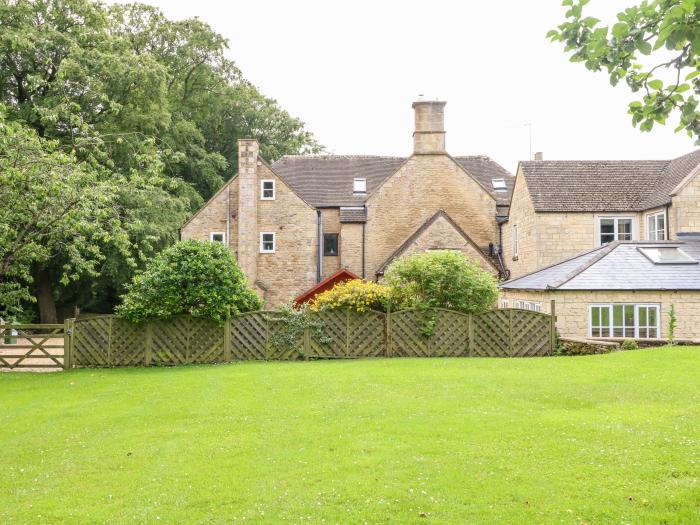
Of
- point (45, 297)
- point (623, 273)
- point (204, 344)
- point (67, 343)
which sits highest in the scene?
point (623, 273)

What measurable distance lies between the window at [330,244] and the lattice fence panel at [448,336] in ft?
53.2

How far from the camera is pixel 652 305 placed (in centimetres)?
2219

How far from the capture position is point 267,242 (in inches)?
1377

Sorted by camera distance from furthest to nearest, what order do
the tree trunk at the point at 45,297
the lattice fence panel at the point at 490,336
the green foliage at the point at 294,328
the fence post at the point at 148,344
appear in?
the tree trunk at the point at 45,297
the lattice fence panel at the point at 490,336
the green foliage at the point at 294,328
the fence post at the point at 148,344

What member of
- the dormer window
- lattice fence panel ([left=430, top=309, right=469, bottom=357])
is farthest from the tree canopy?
the dormer window

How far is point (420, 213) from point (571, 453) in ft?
92.6

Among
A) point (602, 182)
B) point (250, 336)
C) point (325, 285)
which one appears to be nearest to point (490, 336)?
point (250, 336)

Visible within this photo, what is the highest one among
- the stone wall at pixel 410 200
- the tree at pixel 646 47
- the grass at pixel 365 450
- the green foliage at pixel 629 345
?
the stone wall at pixel 410 200

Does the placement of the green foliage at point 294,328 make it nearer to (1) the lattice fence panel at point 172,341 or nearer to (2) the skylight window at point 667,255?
(1) the lattice fence panel at point 172,341

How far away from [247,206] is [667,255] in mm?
21855

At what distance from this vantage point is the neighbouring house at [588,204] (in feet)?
98.8

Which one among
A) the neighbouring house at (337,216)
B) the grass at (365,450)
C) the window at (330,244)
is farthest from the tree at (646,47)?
the window at (330,244)

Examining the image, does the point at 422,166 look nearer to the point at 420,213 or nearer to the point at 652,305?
the point at 420,213

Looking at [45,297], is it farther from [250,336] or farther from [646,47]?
[646,47]
